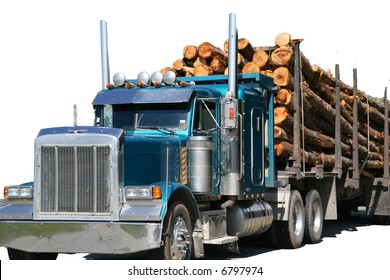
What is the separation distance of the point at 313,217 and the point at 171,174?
6028 millimetres

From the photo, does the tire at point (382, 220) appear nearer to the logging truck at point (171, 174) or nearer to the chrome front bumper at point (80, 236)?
the logging truck at point (171, 174)

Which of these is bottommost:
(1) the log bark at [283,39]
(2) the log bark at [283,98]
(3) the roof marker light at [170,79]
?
(2) the log bark at [283,98]

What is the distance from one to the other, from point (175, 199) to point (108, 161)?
1171mm

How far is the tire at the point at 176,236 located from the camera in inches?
432

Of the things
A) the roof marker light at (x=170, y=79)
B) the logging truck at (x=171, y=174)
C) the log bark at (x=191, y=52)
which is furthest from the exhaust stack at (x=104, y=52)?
the roof marker light at (x=170, y=79)

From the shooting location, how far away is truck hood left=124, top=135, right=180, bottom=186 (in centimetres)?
1134

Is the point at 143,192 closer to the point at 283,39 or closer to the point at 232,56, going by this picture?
the point at 232,56

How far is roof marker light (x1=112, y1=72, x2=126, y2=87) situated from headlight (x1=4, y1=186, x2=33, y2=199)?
9.50ft

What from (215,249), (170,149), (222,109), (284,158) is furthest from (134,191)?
(284,158)

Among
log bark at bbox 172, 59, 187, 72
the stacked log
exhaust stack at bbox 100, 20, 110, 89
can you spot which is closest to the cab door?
the stacked log

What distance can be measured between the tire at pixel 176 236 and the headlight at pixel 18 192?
6.56ft

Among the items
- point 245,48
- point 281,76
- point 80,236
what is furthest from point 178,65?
point 80,236

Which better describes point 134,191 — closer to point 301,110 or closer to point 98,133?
point 98,133

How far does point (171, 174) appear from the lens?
1214 cm
